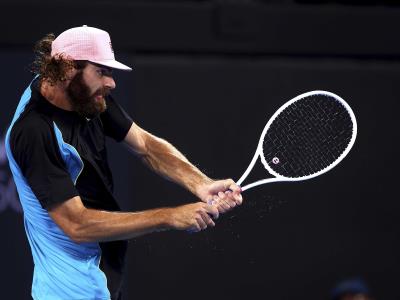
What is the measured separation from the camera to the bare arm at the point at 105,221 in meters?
4.06

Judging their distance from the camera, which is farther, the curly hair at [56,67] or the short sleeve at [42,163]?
the curly hair at [56,67]

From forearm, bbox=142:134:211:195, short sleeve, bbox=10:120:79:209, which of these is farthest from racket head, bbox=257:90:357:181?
short sleeve, bbox=10:120:79:209

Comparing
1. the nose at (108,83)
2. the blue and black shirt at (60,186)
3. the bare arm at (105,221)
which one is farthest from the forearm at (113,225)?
the nose at (108,83)

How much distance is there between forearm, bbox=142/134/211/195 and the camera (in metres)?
4.57

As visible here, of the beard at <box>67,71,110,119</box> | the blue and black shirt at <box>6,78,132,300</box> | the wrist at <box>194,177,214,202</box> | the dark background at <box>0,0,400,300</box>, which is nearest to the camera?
the blue and black shirt at <box>6,78,132,300</box>

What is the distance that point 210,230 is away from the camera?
20.7 feet

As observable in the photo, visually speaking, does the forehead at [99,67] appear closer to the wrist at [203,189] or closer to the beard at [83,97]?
the beard at [83,97]

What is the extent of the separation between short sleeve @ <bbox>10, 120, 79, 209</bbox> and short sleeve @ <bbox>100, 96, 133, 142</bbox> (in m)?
0.57

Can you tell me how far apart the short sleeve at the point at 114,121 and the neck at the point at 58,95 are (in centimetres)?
39

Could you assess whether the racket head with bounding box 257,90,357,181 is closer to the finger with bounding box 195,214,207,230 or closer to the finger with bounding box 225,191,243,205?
the finger with bounding box 225,191,243,205

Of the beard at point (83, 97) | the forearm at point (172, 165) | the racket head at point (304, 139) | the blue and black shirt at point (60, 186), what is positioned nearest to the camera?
the blue and black shirt at point (60, 186)

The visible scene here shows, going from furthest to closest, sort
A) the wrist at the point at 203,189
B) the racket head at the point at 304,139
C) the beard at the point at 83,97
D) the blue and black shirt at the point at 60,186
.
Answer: the racket head at the point at 304,139 → the wrist at the point at 203,189 → the beard at the point at 83,97 → the blue and black shirt at the point at 60,186

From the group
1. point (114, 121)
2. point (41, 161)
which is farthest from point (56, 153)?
point (114, 121)

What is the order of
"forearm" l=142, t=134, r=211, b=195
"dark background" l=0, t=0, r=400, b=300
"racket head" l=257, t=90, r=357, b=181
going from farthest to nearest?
"dark background" l=0, t=0, r=400, b=300
"racket head" l=257, t=90, r=357, b=181
"forearm" l=142, t=134, r=211, b=195
